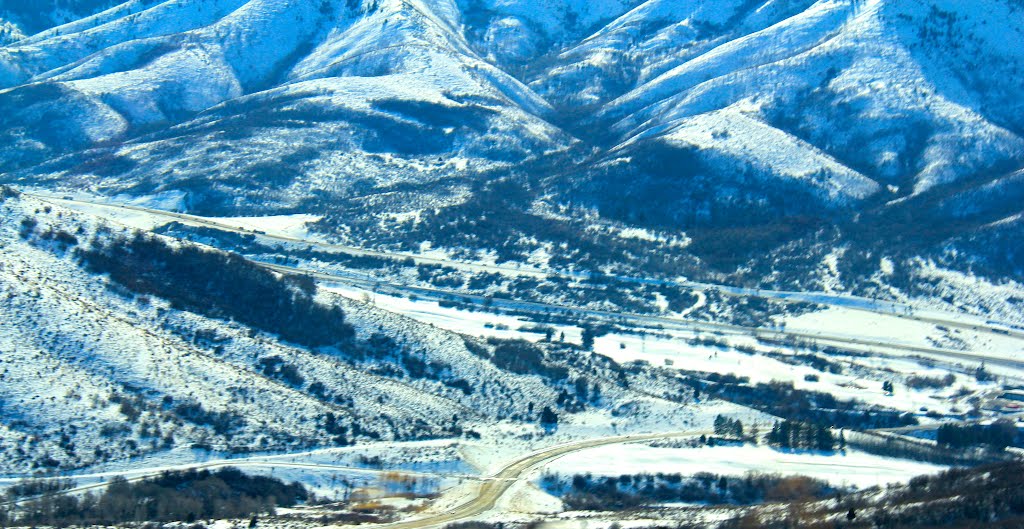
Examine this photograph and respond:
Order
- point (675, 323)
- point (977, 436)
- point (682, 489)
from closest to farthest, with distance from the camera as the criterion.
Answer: point (682, 489), point (977, 436), point (675, 323)

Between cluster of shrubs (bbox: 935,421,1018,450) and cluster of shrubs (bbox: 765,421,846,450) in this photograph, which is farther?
cluster of shrubs (bbox: 935,421,1018,450)

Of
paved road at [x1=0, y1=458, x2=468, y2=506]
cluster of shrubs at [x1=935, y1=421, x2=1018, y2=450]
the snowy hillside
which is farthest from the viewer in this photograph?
cluster of shrubs at [x1=935, y1=421, x2=1018, y2=450]

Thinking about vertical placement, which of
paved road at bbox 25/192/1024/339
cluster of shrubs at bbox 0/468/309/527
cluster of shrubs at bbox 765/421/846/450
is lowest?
cluster of shrubs at bbox 0/468/309/527

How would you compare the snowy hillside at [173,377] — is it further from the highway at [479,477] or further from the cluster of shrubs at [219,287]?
the highway at [479,477]

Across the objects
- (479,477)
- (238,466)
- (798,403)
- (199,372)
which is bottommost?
(479,477)

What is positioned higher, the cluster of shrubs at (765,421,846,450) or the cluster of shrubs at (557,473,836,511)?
the cluster of shrubs at (765,421,846,450)

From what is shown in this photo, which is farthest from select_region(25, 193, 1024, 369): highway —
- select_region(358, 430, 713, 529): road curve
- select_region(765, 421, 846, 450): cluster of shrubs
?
select_region(358, 430, 713, 529): road curve

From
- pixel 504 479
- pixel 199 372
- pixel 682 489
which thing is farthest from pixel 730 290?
pixel 199 372

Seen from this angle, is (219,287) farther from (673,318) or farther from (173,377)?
(673,318)

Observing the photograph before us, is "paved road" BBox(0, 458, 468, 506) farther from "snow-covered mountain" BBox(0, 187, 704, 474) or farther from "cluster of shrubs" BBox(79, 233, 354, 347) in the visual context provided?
"cluster of shrubs" BBox(79, 233, 354, 347)

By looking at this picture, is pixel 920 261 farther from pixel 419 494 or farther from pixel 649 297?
pixel 419 494

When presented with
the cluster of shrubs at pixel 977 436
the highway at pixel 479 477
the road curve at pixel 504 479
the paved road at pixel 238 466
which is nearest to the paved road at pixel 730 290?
the cluster of shrubs at pixel 977 436

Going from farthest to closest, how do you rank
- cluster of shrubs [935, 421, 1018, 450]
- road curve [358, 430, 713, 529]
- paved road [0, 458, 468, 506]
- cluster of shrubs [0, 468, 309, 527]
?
cluster of shrubs [935, 421, 1018, 450] < paved road [0, 458, 468, 506] < road curve [358, 430, 713, 529] < cluster of shrubs [0, 468, 309, 527]
